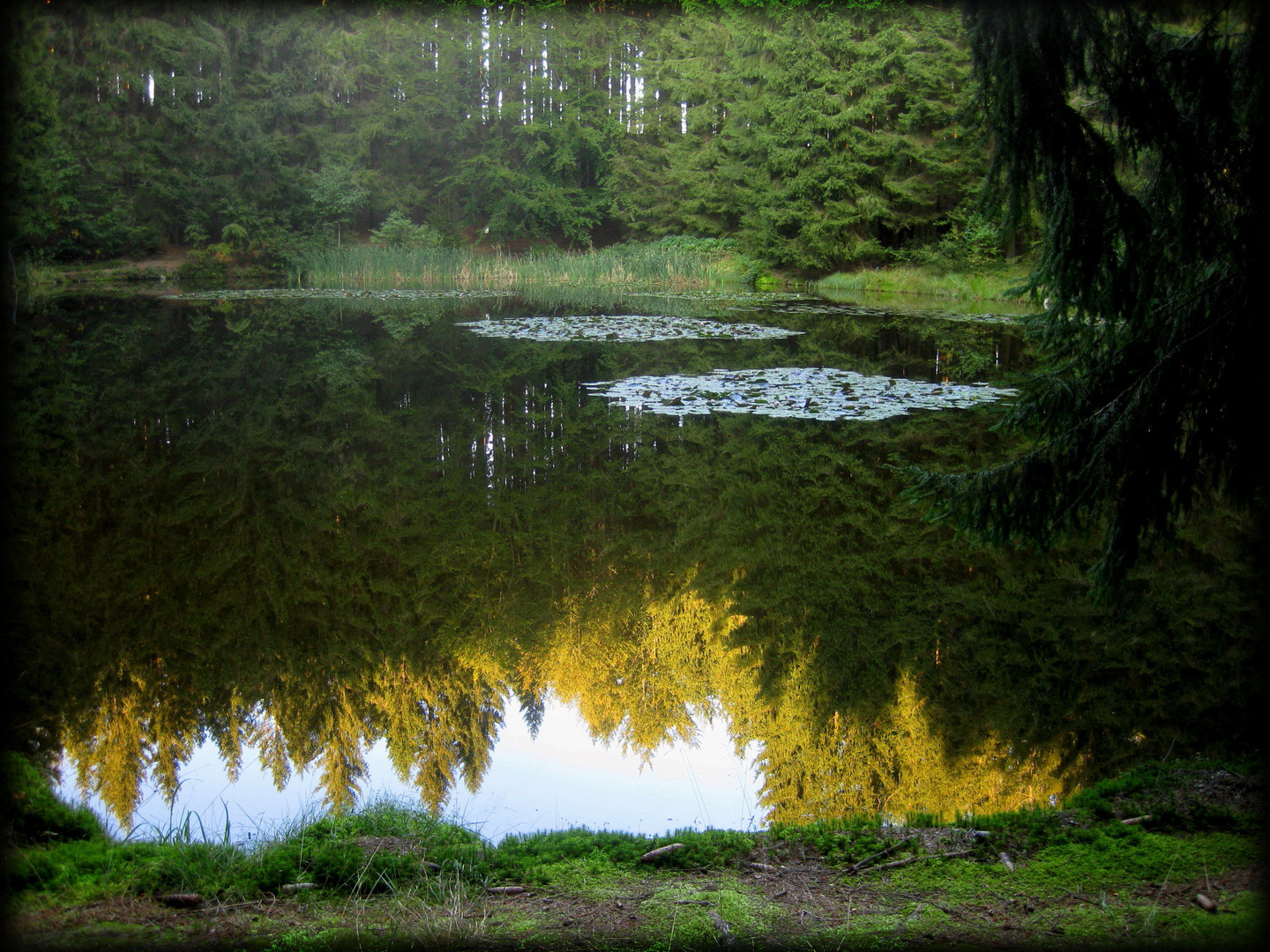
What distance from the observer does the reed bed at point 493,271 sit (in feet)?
71.8

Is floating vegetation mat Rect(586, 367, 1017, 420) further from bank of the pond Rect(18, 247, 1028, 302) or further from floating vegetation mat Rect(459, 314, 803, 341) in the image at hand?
bank of the pond Rect(18, 247, 1028, 302)

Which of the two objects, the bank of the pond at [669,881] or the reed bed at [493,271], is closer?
the bank of the pond at [669,881]

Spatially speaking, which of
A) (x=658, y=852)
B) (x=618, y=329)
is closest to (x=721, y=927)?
(x=658, y=852)

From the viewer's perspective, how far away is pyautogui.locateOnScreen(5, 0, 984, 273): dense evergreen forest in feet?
67.1

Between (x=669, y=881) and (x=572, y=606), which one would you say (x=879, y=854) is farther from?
(x=572, y=606)

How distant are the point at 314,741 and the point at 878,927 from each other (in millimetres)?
1926

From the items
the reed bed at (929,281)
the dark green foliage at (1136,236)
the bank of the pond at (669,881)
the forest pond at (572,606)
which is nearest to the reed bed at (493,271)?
the reed bed at (929,281)

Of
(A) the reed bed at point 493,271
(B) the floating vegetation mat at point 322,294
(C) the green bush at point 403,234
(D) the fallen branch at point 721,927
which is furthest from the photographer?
(C) the green bush at point 403,234

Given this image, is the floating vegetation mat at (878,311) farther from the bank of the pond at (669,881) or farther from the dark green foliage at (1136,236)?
the bank of the pond at (669,881)

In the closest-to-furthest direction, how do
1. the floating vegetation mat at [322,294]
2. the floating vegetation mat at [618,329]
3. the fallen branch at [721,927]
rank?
the fallen branch at [721,927]
the floating vegetation mat at [618,329]
the floating vegetation mat at [322,294]

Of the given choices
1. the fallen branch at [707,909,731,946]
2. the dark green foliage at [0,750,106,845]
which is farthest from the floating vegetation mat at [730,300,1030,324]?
the dark green foliage at [0,750,106,845]

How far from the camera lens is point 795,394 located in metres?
7.77

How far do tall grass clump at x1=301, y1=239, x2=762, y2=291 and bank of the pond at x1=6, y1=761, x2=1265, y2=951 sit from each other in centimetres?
1985

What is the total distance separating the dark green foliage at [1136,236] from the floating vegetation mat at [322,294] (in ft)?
56.7
